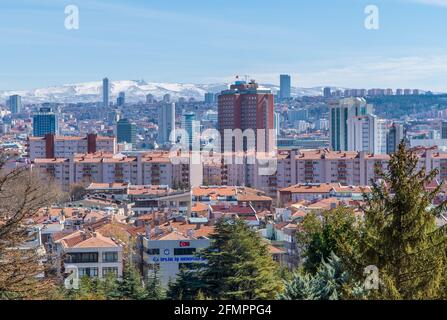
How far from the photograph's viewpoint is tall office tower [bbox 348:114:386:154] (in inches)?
1115

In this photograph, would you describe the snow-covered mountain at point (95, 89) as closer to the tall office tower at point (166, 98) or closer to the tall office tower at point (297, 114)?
the tall office tower at point (166, 98)

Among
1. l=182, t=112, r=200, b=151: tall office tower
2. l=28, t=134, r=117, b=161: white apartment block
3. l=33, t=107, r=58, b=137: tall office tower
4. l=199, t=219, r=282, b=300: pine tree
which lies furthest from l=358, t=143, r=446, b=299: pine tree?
l=33, t=107, r=58, b=137: tall office tower

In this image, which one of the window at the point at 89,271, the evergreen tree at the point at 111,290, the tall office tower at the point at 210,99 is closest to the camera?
the evergreen tree at the point at 111,290

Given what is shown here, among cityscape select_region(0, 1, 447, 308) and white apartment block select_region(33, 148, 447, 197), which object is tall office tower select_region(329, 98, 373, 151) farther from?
white apartment block select_region(33, 148, 447, 197)

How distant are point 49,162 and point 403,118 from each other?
82.3ft

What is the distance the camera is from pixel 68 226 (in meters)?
10.6

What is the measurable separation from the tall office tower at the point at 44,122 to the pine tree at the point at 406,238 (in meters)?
35.3

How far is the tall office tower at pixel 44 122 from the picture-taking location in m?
37.7

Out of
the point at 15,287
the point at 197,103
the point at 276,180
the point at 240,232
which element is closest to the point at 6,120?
the point at 197,103

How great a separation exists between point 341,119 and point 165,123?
1309 cm

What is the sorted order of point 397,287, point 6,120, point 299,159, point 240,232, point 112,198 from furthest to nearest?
point 6,120, point 299,159, point 112,198, point 240,232, point 397,287

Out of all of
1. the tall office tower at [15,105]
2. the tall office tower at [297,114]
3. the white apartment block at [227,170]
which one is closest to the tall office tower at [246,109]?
the white apartment block at [227,170]

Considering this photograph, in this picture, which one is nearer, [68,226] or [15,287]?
[15,287]
